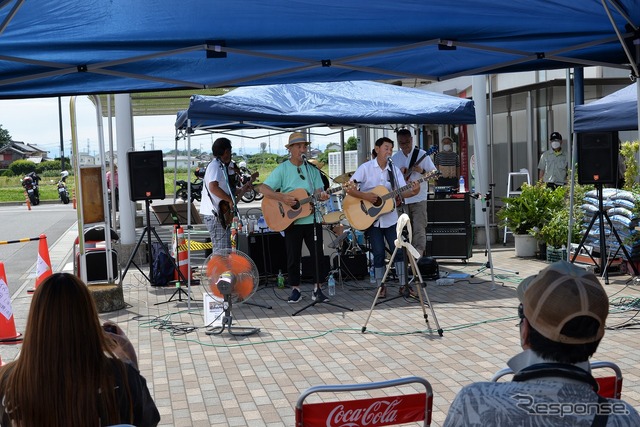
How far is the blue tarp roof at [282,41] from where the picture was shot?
16.2ft

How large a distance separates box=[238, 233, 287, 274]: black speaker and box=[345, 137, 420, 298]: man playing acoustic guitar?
178cm

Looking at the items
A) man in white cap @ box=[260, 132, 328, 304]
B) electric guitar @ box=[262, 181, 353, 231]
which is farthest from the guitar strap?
man in white cap @ box=[260, 132, 328, 304]

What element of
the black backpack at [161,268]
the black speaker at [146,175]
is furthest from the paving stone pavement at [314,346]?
the black speaker at [146,175]

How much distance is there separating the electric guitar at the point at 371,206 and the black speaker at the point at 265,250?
167 centimetres

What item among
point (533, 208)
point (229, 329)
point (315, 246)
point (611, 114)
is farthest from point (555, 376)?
point (533, 208)

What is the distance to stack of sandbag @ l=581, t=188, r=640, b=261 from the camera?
11164 mm

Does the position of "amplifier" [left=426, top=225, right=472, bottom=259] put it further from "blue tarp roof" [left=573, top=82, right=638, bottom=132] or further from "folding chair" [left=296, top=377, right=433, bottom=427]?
"folding chair" [left=296, top=377, right=433, bottom=427]

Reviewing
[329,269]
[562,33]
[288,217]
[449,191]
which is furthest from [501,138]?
[562,33]

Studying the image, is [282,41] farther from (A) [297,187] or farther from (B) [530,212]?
(B) [530,212]

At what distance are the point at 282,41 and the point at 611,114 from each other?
546 centimetres

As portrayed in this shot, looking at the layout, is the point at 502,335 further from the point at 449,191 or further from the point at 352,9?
the point at 449,191

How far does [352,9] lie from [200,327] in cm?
513

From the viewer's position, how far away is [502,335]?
8.35 metres

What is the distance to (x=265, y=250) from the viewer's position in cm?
1201
